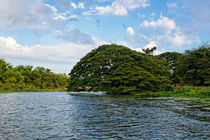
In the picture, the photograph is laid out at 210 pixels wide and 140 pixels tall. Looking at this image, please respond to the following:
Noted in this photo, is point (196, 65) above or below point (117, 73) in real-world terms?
above

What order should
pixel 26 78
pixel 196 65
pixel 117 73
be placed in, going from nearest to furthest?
1. pixel 117 73
2. pixel 196 65
3. pixel 26 78

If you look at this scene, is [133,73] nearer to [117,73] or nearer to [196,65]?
[117,73]

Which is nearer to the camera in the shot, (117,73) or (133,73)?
(133,73)

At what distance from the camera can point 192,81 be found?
52344 millimetres

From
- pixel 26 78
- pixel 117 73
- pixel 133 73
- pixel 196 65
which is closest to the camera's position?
pixel 133 73

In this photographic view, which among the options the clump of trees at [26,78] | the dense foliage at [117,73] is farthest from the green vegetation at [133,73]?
the clump of trees at [26,78]

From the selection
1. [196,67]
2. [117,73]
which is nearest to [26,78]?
[117,73]

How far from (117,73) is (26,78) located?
210 ft

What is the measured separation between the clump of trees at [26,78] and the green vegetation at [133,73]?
35352 mm

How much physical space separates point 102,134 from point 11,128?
5.23 m

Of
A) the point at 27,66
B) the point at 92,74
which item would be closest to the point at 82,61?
the point at 92,74

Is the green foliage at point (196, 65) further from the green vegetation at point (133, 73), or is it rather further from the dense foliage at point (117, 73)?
the dense foliage at point (117, 73)

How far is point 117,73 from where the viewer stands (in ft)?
128

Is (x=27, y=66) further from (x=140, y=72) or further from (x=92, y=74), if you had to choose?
(x=140, y=72)
